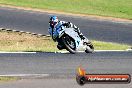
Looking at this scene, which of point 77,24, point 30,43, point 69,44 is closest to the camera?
point 69,44

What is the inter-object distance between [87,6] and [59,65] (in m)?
21.0

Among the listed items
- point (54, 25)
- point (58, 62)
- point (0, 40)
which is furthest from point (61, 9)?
Answer: point (58, 62)

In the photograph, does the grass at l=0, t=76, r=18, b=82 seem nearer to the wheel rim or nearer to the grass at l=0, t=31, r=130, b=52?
the wheel rim

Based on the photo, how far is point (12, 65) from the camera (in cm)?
1750

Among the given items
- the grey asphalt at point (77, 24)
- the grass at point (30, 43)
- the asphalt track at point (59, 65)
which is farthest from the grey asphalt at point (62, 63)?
the grey asphalt at point (77, 24)

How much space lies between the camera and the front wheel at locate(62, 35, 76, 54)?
20.0 metres

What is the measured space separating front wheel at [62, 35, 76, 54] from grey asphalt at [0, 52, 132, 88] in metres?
0.39

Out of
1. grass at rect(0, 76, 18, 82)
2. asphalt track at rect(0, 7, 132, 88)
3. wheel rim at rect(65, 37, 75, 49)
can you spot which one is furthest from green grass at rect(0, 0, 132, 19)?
grass at rect(0, 76, 18, 82)

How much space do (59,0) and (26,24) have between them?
1006 centimetres

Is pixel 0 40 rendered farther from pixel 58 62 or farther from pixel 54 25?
pixel 58 62

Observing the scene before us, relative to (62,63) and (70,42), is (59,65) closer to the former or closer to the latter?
(62,63)

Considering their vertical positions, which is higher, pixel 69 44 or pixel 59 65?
pixel 69 44

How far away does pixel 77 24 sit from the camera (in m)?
31.9

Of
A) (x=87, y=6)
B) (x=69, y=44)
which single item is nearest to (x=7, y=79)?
(x=69, y=44)
